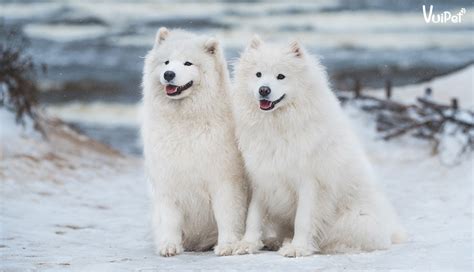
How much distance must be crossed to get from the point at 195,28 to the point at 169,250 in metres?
6.36

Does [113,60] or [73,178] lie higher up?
[113,60]

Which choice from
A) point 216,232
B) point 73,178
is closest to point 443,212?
point 216,232

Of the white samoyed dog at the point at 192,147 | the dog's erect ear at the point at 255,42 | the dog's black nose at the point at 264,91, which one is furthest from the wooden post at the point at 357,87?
the dog's black nose at the point at 264,91

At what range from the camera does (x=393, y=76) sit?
14398 mm

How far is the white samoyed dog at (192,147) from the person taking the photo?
5.89 metres

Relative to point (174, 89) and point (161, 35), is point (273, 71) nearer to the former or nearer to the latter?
point (174, 89)

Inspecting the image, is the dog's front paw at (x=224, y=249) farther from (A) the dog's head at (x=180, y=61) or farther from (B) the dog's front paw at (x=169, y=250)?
(A) the dog's head at (x=180, y=61)

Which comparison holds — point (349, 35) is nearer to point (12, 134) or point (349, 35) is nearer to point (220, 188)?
point (12, 134)

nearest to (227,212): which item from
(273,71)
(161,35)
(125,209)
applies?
(273,71)

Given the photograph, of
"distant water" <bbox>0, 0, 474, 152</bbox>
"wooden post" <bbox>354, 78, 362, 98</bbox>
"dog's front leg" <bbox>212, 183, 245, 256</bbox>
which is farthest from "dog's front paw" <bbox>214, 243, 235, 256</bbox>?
"wooden post" <bbox>354, 78, 362, 98</bbox>

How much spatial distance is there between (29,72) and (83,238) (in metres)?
6.11

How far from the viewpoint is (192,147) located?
19.4 ft

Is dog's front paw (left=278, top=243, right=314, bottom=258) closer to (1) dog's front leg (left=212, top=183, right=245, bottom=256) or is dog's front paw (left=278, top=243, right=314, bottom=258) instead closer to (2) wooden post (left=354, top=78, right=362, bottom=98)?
(1) dog's front leg (left=212, top=183, right=245, bottom=256)

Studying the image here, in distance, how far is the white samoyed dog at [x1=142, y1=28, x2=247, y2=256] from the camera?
232 inches
